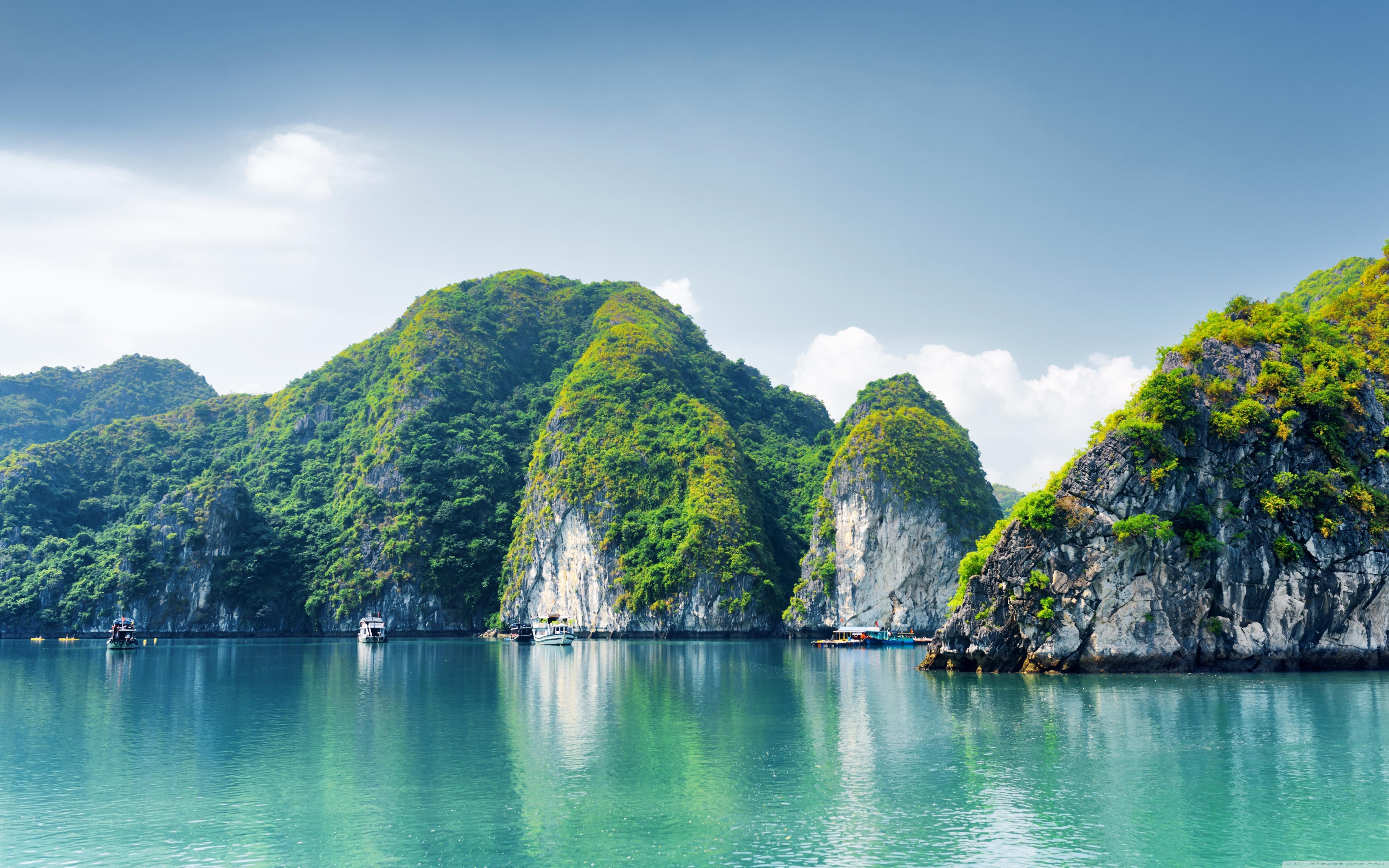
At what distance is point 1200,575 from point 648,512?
269 ft

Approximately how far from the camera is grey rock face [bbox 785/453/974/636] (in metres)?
112

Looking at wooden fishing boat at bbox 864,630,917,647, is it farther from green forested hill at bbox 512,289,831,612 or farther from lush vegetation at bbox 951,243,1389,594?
lush vegetation at bbox 951,243,1389,594

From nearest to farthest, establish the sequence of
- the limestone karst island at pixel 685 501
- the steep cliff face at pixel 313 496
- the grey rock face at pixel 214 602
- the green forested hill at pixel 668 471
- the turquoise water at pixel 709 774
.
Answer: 1. the turquoise water at pixel 709 774
2. the limestone karst island at pixel 685 501
3. the green forested hill at pixel 668 471
4. the grey rock face at pixel 214 602
5. the steep cliff face at pixel 313 496

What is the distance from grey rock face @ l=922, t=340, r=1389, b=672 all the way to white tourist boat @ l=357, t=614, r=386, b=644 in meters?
72.7

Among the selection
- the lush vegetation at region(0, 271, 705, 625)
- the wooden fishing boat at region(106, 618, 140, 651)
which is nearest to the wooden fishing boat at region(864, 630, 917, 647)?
the lush vegetation at region(0, 271, 705, 625)

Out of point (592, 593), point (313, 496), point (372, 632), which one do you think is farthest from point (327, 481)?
point (592, 593)

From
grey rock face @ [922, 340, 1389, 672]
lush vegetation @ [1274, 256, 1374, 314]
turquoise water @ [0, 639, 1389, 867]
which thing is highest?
lush vegetation @ [1274, 256, 1374, 314]

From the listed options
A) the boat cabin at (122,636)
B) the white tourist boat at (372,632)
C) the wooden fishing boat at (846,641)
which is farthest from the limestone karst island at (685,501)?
the boat cabin at (122,636)

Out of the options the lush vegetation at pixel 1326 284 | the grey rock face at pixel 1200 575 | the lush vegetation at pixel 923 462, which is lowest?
the grey rock face at pixel 1200 575

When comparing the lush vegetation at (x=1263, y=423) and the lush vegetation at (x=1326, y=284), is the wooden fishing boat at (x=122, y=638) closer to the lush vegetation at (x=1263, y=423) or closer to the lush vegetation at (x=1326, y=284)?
the lush vegetation at (x=1263, y=423)

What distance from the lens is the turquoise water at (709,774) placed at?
18.7 metres

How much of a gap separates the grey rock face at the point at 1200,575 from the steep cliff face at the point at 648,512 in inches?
2509

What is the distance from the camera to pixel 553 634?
346ft

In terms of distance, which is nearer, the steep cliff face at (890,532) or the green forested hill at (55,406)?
the steep cliff face at (890,532)
